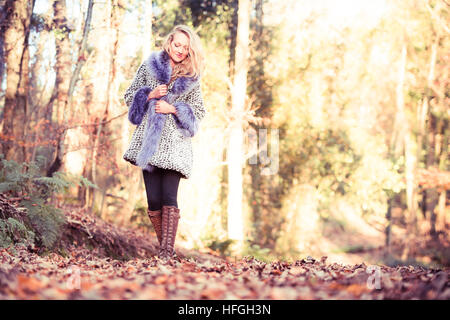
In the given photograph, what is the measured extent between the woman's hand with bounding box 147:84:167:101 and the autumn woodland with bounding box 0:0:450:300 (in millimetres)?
1625

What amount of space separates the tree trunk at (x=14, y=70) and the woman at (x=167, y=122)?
3152 millimetres

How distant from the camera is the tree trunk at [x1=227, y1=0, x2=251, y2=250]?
12.7m

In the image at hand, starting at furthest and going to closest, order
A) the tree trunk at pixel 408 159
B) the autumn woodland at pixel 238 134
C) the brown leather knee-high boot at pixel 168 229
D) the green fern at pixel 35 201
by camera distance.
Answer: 1. the tree trunk at pixel 408 159
2. the autumn woodland at pixel 238 134
3. the green fern at pixel 35 201
4. the brown leather knee-high boot at pixel 168 229

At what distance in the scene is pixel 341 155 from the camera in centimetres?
1437

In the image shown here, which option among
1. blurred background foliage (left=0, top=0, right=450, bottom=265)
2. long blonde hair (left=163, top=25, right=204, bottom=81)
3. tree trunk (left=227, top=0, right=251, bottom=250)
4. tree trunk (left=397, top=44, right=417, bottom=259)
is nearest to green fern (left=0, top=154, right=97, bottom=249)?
long blonde hair (left=163, top=25, right=204, bottom=81)

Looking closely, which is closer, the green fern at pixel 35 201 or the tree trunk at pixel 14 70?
the green fern at pixel 35 201

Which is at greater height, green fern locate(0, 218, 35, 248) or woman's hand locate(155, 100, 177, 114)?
woman's hand locate(155, 100, 177, 114)

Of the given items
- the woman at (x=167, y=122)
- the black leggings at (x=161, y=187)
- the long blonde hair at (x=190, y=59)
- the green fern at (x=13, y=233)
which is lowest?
the green fern at (x=13, y=233)

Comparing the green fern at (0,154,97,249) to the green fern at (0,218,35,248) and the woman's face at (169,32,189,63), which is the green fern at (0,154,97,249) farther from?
the woman's face at (169,32,189,63)

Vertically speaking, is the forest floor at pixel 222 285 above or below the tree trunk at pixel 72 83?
below

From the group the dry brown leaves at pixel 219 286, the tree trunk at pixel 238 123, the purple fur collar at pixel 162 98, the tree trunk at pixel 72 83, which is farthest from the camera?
the tree trunk at pixel 238 123

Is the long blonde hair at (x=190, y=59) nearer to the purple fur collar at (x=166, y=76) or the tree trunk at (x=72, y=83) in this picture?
the purple fur collar at (x=166, y=76)

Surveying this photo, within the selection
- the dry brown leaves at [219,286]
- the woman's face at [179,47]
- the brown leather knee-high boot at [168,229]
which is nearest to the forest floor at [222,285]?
the dry brown leaves at [219,286]

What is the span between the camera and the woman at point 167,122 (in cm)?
459
